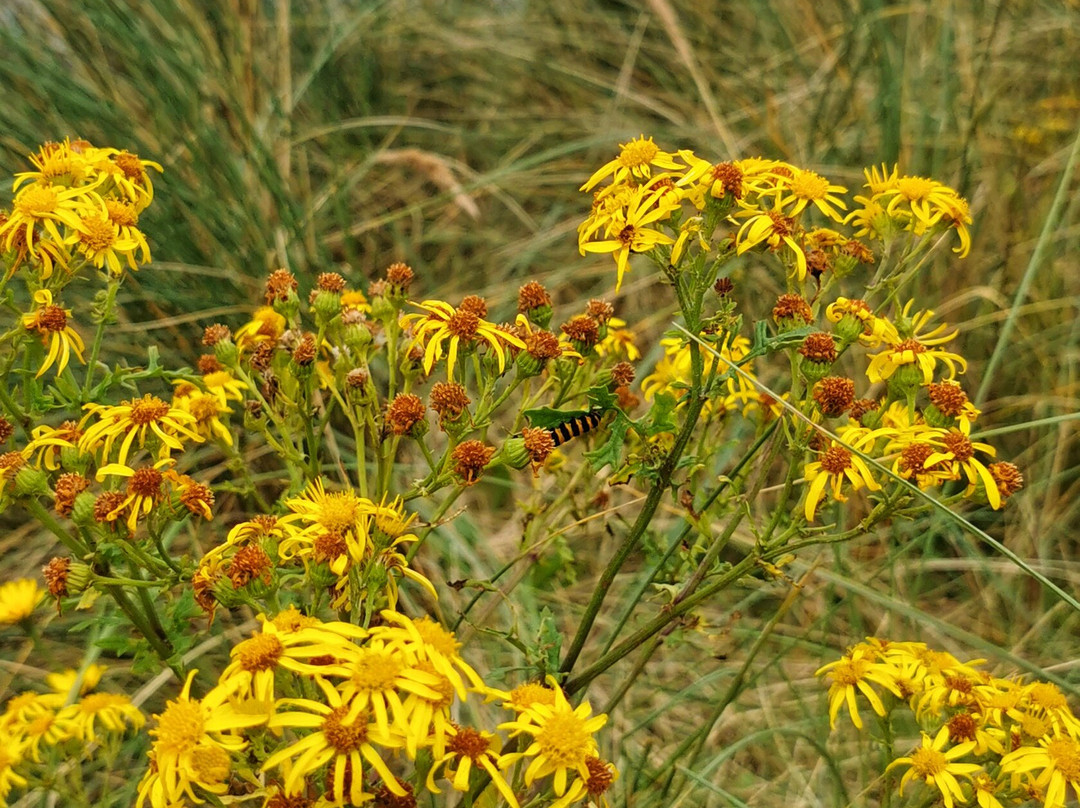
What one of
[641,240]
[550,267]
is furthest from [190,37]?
[641,240]

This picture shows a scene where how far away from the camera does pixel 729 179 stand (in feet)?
5.36

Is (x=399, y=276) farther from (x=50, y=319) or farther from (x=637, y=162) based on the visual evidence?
(x=50, y=319)

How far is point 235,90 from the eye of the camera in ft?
13.3

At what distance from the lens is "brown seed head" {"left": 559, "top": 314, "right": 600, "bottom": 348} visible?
70.6 inches

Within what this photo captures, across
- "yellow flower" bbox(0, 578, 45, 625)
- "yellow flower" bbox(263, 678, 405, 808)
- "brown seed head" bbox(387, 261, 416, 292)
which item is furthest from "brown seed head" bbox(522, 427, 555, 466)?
"yellow flower" bbox(0, 578, 45, 625)

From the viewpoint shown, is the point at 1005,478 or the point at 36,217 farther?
the point at 36,217

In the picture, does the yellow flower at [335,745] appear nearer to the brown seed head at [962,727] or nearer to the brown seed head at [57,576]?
the brown seed head at [57,576]

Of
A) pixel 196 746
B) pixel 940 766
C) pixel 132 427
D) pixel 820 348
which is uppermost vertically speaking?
pixel 820 348

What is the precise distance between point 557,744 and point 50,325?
113 centimetres

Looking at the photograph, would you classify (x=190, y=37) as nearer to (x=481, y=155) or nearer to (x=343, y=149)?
(x=343, y=149)

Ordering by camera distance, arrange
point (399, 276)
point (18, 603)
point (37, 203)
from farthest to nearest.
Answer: point (18, 603), point (399, 276), point (37, 203)

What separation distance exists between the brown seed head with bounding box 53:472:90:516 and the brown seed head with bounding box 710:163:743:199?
1125mm

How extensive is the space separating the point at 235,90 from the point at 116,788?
265cm

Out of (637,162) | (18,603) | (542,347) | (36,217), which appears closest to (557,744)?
(542,347)
